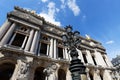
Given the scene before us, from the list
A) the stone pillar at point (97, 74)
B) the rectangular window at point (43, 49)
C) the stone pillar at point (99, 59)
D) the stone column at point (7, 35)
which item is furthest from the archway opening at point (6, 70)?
the stone pillar at point (99, 59)

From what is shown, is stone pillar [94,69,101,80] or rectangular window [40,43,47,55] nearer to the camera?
rectangular window [40,43,47,55]

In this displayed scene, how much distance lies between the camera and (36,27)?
15383mm

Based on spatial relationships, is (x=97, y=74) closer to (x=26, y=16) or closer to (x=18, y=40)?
(x=18, y=40)

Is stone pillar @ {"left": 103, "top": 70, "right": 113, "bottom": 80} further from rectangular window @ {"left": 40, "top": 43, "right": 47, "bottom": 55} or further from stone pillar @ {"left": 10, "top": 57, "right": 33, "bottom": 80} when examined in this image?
stone pillar @ {"left": 10, "top": 57, "right": 33, "bottom": 80}

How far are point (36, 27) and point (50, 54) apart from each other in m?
4.56

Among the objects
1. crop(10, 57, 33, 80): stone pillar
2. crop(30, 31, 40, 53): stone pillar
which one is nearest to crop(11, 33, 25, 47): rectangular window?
crop(30, 31, 40, 53): stone pillar

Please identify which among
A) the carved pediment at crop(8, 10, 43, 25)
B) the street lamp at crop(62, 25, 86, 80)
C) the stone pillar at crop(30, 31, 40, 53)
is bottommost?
the street lamp at crop(62, 25, 86, 80)

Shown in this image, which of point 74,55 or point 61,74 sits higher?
point 61,74

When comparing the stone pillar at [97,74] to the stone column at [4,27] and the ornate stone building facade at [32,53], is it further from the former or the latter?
the stone column at [4,27]

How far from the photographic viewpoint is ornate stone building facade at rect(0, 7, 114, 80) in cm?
1052

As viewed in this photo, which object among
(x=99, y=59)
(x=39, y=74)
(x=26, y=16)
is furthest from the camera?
(x=99, y=59)

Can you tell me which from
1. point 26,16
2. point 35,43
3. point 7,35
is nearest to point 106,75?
point 35,43

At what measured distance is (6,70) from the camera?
1091 cm

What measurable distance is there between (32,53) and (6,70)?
123 inches
